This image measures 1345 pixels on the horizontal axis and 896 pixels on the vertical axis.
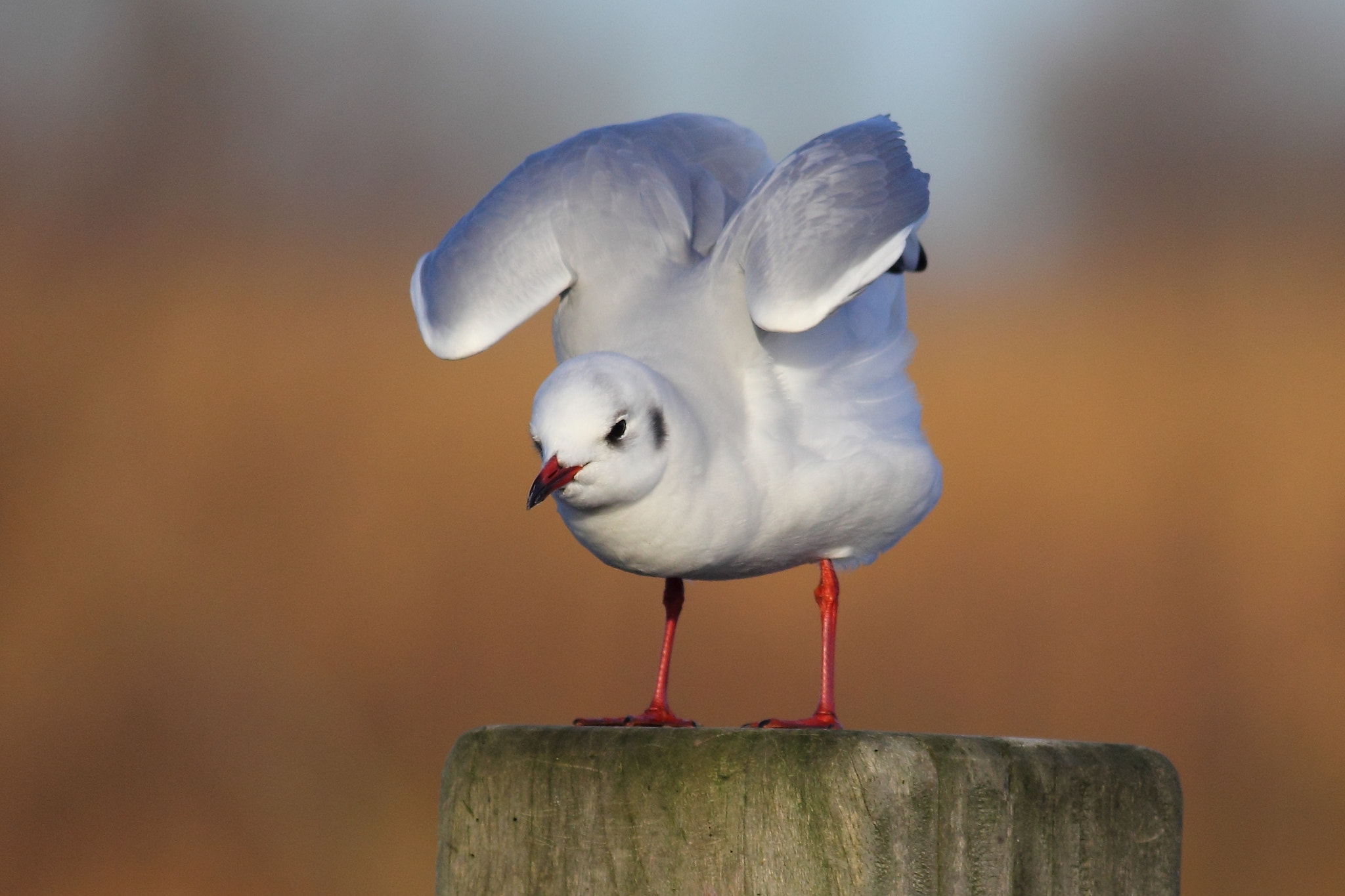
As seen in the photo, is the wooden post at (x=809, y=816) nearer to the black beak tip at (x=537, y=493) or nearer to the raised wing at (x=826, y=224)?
the black beak tip at (x=537, y=493)

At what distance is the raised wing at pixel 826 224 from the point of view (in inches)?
Answer: 112

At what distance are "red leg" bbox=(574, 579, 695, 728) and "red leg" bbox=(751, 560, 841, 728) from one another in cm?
26

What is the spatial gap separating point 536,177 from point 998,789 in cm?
197

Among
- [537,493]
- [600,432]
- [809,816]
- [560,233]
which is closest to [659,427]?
[600,432]

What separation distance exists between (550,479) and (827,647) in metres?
0.85

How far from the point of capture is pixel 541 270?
10.8ft

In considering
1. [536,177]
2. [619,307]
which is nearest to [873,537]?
[619,307]

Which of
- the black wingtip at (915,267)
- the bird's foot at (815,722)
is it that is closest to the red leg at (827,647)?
the bird's foot at (815,722)

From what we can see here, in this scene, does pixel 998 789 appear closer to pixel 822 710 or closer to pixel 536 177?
pixel 822 710

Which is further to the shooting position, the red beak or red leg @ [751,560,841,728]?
red leg @ [751,560,841,728]

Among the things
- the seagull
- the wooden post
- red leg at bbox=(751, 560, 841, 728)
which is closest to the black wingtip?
the seagull

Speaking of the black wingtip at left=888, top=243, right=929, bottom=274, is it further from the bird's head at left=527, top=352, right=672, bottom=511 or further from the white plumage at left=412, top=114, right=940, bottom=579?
the bird's head at left=527, top=352, right=672, bottom=511

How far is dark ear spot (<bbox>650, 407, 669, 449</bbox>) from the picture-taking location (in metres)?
2.68

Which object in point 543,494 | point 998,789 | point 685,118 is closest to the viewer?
point 998,789
